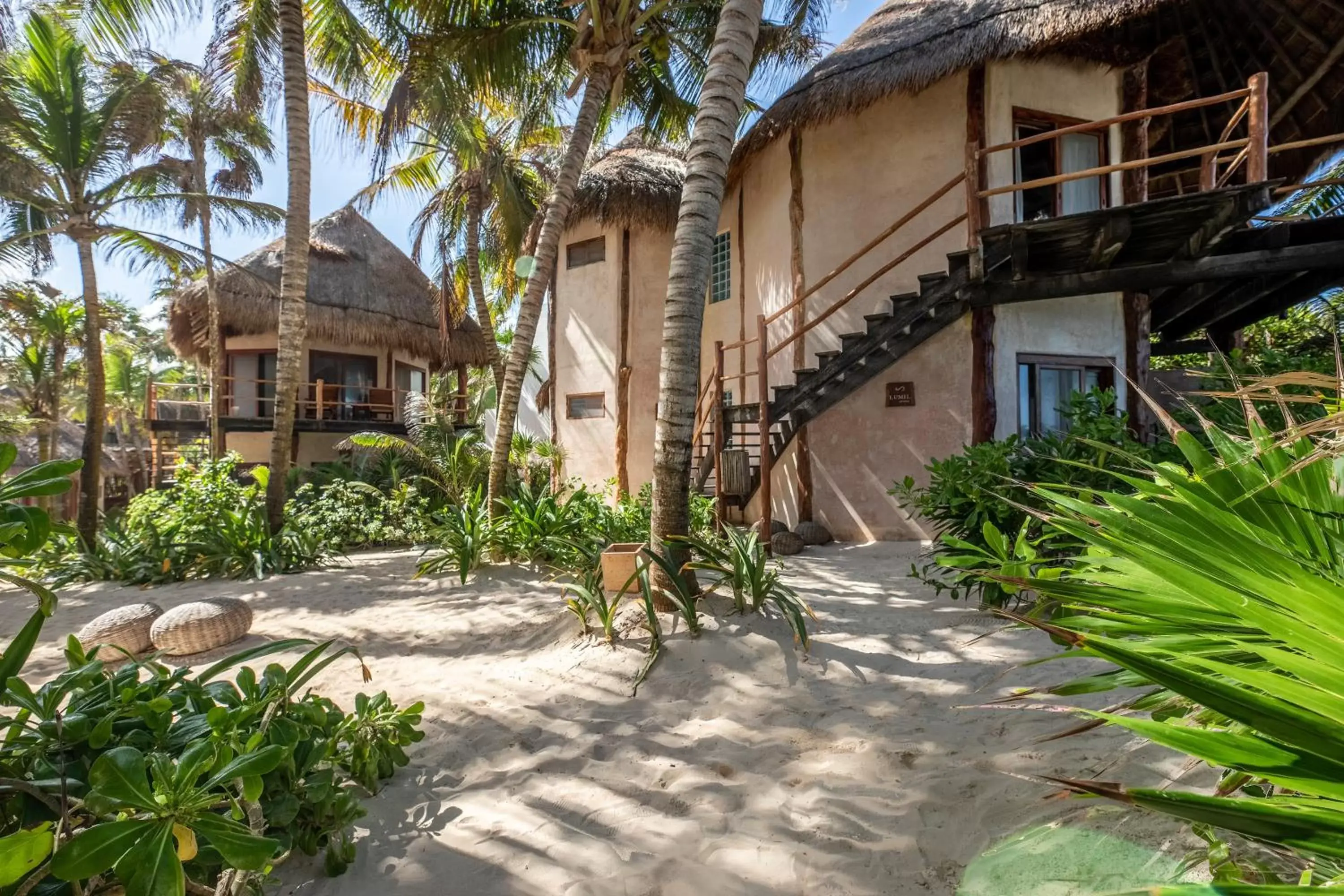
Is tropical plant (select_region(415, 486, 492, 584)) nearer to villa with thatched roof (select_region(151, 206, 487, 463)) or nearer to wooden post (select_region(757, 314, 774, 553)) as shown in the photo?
wooden post (select_region(757, 314, 774, 553))

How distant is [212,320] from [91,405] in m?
3.59

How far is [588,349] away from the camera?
37.2 ft

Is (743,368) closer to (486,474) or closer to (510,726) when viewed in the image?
(486,474)


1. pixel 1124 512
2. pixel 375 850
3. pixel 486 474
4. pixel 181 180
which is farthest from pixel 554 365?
pixel 1124 512

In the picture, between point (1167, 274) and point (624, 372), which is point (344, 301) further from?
point (1167, 274)

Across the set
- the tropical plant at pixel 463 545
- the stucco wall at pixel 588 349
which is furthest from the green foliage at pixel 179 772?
the stucco wall at pixel 588 349

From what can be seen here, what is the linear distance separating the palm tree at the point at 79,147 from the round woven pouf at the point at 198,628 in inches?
215

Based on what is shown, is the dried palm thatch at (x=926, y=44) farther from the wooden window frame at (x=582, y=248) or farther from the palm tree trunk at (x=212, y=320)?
the palm tree trunk at (x=212, y=320)

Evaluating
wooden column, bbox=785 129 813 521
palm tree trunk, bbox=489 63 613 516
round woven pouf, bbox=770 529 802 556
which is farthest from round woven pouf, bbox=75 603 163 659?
wooden column, bbox=785 129 813 521

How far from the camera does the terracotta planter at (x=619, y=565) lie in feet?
12.6

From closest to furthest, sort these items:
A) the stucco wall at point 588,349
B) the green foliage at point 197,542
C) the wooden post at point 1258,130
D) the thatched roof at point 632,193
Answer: the wooden post at point 1258,130 < the green foliage at point 197,542 < the thatched roof at point 632,193 < the stucco wall at point 588,349

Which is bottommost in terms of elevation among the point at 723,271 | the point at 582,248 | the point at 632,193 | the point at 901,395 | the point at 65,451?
the point at 65,451

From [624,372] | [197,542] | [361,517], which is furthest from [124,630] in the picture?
[624,372]

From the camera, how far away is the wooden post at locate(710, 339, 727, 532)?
24.4ft
